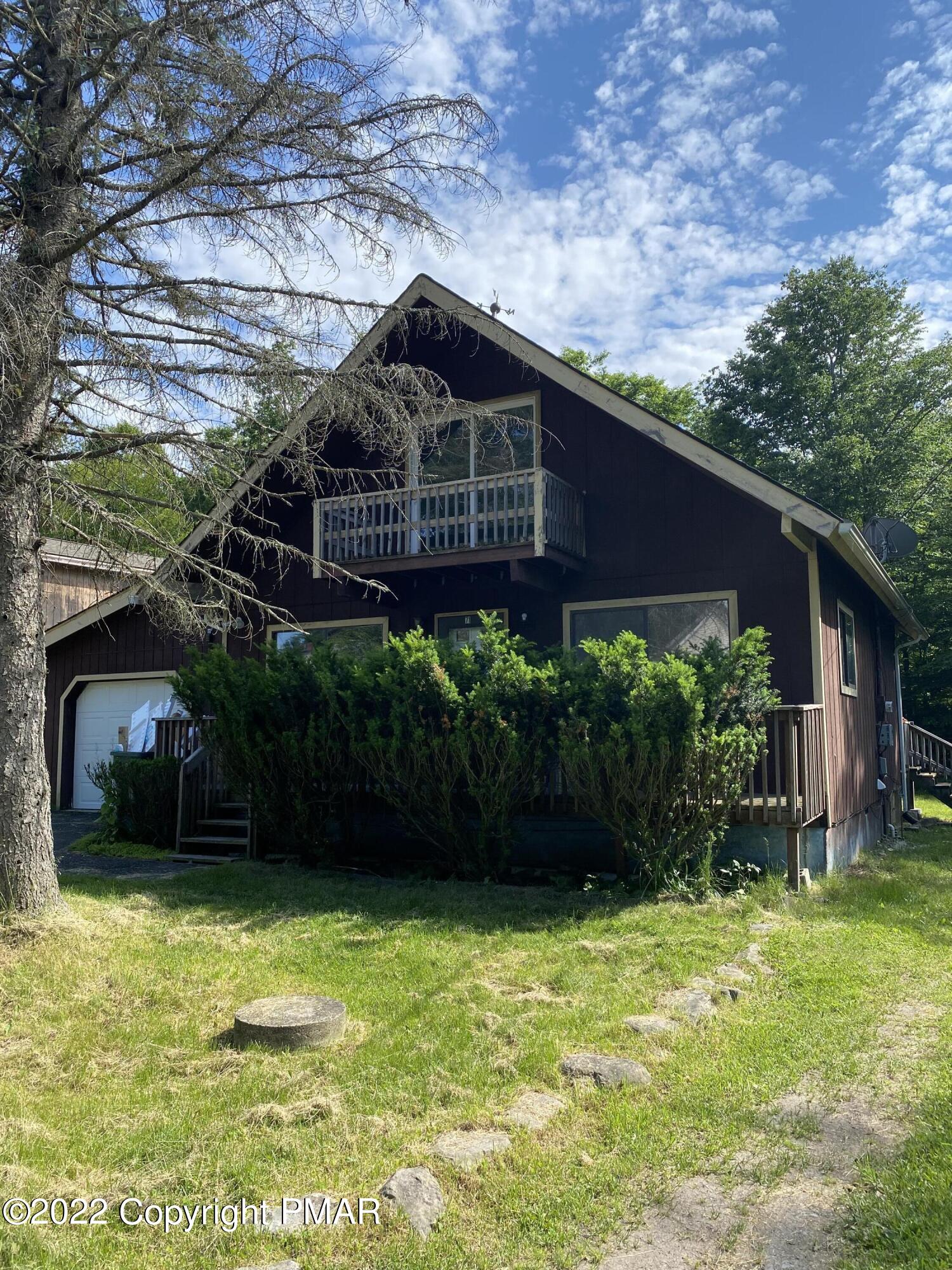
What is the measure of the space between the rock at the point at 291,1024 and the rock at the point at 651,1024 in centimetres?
155

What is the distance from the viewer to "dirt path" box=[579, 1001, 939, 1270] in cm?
293

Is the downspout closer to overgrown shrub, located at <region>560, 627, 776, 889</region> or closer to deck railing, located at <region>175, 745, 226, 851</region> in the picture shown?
overgrown shrub, located at <region>560, 627, 776, 889</region>

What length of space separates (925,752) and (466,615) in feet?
39.2

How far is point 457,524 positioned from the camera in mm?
11477

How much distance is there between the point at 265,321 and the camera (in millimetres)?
7406

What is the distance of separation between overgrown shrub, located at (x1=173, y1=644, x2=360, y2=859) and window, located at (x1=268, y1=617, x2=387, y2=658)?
2757mm

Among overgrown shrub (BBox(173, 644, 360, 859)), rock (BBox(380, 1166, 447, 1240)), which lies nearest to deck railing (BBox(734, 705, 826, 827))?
overgrown shrub (BBox(173, 644, 360, 859))

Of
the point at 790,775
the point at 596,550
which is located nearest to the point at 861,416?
the point at 596,550

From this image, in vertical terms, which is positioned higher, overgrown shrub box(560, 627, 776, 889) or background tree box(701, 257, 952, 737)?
background tree box(701, 257, 952, 737)

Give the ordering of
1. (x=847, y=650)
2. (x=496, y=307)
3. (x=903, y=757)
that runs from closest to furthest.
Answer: (x=496, y=307) → (x=847, y=650) → (x=903, y=757)

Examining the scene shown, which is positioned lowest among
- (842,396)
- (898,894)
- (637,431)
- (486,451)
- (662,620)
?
(898,894)

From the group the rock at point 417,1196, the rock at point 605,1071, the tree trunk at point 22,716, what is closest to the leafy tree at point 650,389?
the tree trunk at point 22,716

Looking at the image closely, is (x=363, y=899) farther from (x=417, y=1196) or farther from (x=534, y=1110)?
(x=417, y=1196)

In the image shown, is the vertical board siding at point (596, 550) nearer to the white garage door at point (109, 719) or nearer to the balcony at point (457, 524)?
the balcony at point (457, 524)
